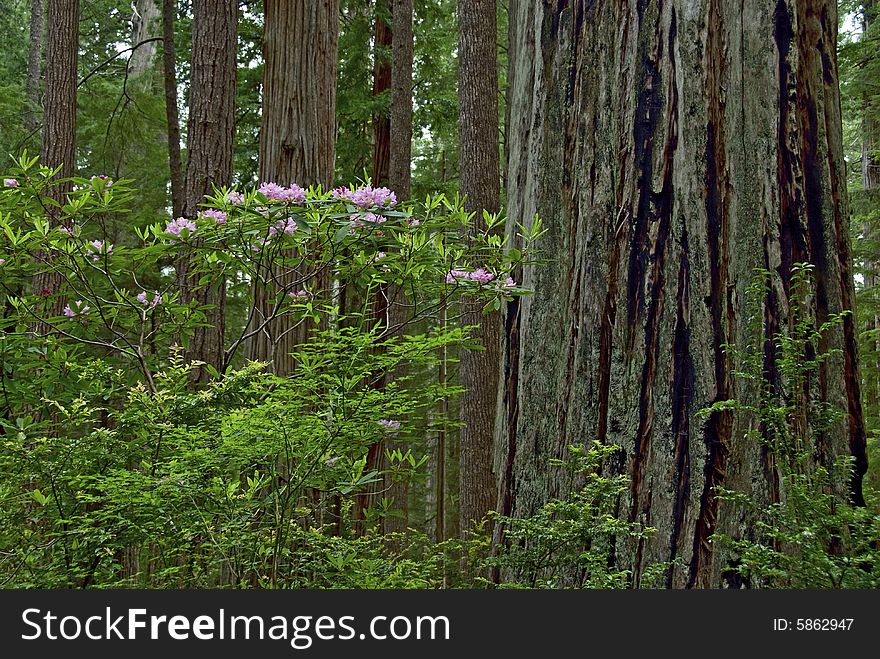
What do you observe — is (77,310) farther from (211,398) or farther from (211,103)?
(211,103)

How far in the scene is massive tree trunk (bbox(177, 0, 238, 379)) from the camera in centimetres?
559

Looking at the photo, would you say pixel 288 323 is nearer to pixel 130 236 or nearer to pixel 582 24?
pixel 582 24

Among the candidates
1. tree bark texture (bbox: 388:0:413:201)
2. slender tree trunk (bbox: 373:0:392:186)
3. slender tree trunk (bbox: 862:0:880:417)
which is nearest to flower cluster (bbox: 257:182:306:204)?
tree bark texture (bbox: 388:0:413:201)

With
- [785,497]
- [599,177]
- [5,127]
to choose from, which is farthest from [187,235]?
[5,127]

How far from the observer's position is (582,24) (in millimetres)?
2490

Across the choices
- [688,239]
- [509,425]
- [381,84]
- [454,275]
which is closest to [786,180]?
[688,239]

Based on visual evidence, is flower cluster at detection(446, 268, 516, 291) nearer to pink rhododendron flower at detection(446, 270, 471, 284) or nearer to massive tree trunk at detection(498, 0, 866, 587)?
pink rhododendron flower at detection(446, 270, 471, 284)

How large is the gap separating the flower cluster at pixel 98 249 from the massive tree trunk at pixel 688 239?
2008 mm

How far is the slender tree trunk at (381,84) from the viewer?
11164mm

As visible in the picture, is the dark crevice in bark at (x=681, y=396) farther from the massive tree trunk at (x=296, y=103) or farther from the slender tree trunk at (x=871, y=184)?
the slender tree trunk at (x=871, y=184)

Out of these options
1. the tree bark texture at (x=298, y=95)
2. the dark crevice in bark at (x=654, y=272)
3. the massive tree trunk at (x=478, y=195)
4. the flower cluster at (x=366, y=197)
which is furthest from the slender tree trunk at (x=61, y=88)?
the dark crevice in bark at (x=654, y=272)

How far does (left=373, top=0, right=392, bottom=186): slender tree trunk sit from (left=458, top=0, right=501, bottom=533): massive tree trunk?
7.34 ft

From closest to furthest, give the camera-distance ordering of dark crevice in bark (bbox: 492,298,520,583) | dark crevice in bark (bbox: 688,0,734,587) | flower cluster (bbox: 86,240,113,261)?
dark crevice in bark (bbox: 688,0,734,587) → dark crevice in bark (bbox: 492,298,520,583) → flower cluster (bbox: 86,240,113,261)

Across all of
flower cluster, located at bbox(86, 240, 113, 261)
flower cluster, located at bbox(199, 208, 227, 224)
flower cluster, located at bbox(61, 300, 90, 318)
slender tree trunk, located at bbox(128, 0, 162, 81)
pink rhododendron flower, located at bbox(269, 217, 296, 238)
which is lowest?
flower cluster, located at bbox(61, 300, 90, 318)
